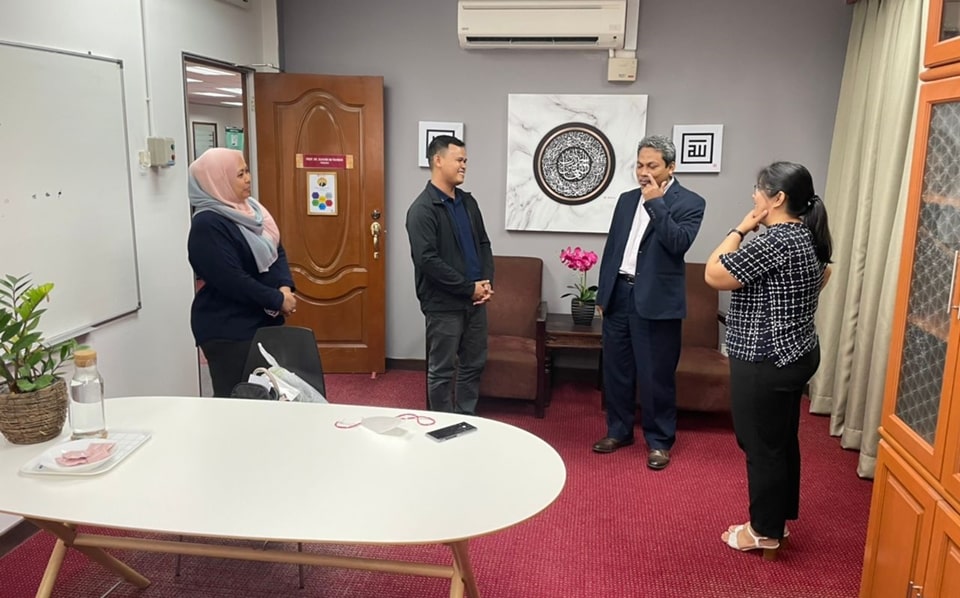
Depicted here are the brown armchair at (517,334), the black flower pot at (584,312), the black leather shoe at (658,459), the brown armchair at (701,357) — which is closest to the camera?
the black leather shoe at (658,459)

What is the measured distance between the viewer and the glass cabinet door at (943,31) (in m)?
1.90

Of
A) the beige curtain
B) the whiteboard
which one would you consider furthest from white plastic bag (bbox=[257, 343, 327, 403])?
the beige curtain

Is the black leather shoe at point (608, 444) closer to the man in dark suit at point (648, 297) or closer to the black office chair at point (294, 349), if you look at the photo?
the man in dark suit at point (648, 297)

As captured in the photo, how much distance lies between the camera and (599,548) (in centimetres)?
273

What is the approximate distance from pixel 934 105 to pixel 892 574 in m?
1.36

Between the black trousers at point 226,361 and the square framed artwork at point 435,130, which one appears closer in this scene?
the black trousers at point 226,361

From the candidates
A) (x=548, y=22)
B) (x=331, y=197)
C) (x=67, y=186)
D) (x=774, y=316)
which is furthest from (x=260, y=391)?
(x=548, y=22)

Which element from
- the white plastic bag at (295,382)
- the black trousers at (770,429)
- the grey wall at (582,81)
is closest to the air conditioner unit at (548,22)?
the grey wall at (582,81)

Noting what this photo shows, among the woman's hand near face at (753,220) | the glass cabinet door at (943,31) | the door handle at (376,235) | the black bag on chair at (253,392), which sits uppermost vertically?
the glass cabinet door at (943,31)

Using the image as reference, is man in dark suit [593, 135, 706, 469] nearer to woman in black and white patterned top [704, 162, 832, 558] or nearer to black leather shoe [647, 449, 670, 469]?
black leather shoe [647, 449, 670, 469]

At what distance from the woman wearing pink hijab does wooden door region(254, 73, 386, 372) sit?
1.76 meters

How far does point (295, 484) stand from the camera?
1.69m

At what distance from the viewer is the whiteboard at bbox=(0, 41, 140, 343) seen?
8.43 ft

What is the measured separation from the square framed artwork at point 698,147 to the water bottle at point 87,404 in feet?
11.6
